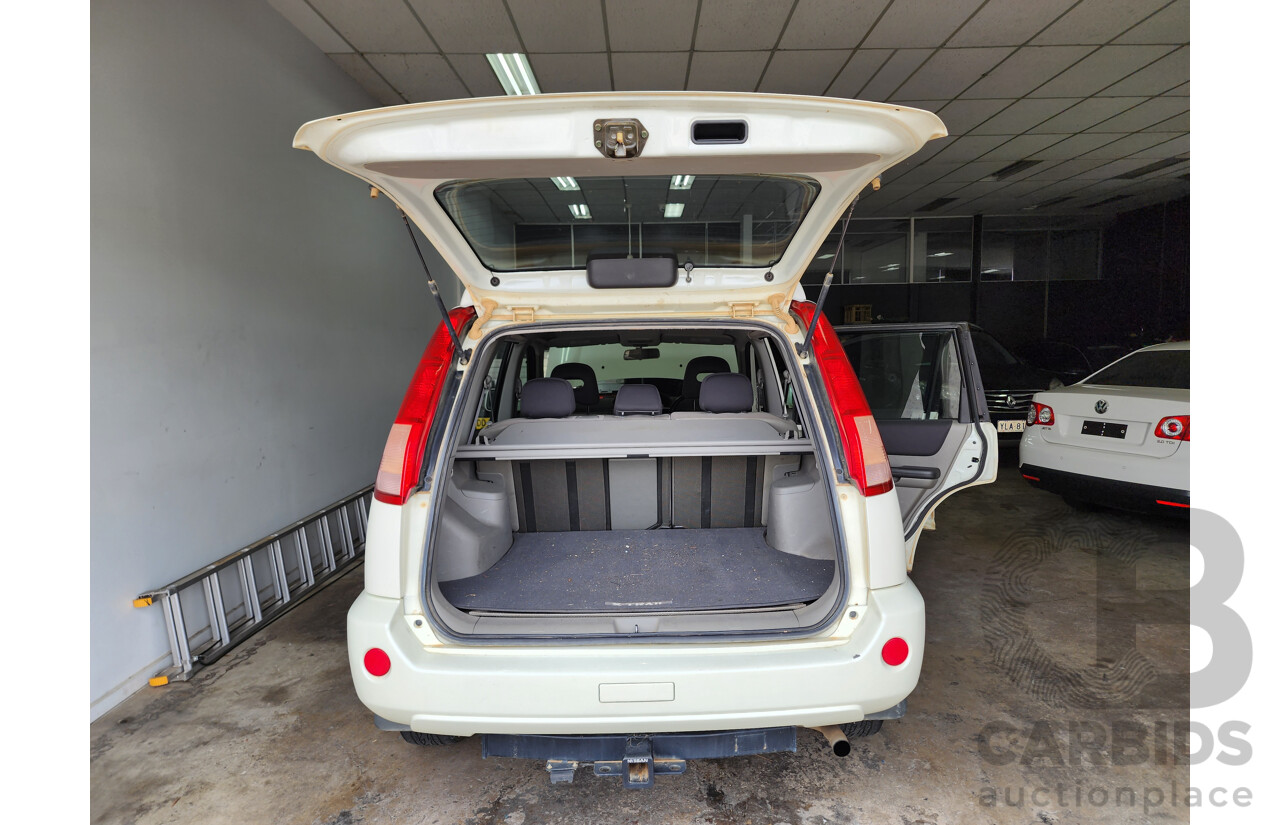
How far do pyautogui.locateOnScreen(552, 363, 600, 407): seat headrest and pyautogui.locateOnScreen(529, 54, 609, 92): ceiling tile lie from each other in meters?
2.49

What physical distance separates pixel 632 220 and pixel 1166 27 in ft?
16.7

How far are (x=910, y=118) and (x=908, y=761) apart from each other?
6.71ft

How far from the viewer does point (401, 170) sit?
1496 mm

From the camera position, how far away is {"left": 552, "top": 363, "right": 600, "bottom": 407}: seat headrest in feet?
12.0

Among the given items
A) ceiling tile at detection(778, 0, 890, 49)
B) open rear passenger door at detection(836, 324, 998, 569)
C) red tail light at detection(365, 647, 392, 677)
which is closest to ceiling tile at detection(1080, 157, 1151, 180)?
ceiling tile at detection(778, 0, 890, 49)

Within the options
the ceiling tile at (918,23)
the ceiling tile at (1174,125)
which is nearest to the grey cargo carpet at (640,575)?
the ceiling tile at (918,23)

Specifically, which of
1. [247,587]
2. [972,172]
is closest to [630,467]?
[247,587]

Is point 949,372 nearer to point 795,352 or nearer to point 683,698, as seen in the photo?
point 795,352

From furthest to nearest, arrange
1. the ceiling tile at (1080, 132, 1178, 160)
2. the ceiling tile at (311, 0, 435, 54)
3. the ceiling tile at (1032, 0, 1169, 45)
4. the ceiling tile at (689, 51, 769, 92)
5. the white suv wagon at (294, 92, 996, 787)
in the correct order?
the ceiling tile at (1080, 132, 1178, 160) < the ceiling tile at (689, 51, 769, 92) < the ceiling tile at (1032, 0, 1169, 45) < the ceiling tile at (311, 0, 435, 54) < the white suv wagon at (294, 92, 996, 787)

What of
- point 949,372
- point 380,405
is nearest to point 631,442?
point 949,372

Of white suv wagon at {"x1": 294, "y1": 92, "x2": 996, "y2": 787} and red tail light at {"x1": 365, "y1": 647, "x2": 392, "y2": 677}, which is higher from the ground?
white suv wagon at {"x1": 294, "y1": 92, "x2": 996, "y2": 787}

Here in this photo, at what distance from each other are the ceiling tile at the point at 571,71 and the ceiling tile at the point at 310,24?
1.34 meters

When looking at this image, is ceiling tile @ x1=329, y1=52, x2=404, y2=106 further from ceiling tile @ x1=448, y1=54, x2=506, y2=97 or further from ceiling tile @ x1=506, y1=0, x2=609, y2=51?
ceiling tile @ x1=506, y1=0, x2=609, y2=51

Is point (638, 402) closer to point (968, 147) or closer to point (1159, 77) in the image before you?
point (1159, 77)
